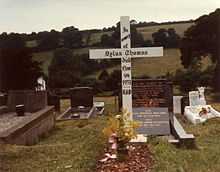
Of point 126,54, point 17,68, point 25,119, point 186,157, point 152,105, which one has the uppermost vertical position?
point 17,68

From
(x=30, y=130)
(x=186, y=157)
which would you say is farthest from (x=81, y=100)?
(x=186, y=157)

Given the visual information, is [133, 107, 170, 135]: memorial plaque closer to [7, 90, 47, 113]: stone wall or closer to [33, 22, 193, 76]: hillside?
[7, 90, 47, 113]: stone wall

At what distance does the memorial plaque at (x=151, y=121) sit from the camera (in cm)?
1078

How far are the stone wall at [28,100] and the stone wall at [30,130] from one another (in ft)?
5.60

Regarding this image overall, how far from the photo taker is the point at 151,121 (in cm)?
1086

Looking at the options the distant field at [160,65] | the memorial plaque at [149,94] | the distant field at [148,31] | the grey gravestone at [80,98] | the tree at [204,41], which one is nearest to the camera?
the memorial plaque at [149,94]

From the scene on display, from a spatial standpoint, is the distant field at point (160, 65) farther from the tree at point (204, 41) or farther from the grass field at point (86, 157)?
the grass field at point (86, 157)

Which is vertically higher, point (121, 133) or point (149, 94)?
point (149, 94)

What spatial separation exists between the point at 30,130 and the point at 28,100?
16.2 feet

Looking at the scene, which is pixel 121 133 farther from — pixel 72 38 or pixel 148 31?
pixel 148 31

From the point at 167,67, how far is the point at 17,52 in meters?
19.7

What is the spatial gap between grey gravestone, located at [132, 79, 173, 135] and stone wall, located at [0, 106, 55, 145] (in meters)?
2.48

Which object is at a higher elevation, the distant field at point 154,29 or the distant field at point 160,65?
the distant field at point 154,29

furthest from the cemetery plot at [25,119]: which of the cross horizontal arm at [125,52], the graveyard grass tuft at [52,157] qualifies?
the cross horizontal arm at [125,52]
